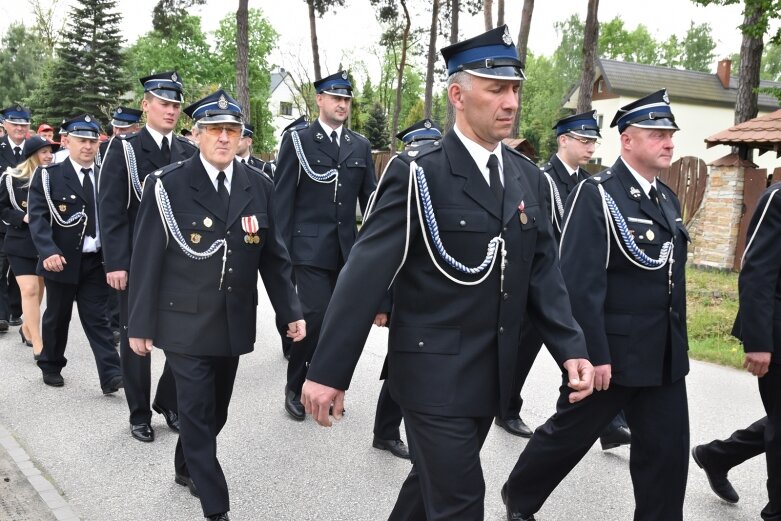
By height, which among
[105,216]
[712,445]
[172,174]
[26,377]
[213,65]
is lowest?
[26,377]

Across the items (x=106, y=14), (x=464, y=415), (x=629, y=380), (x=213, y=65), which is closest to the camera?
(x=464, y=415)

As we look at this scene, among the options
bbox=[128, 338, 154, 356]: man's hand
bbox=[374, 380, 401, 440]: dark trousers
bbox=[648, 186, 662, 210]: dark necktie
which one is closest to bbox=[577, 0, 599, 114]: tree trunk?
bbox=[374, 380, 401, 440]: dark trousers

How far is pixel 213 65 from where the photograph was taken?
60.4m

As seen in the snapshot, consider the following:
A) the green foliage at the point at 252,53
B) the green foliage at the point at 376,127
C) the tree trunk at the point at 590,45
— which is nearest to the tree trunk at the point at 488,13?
the tree trunk at the point at 590,45

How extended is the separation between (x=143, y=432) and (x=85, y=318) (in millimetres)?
1603

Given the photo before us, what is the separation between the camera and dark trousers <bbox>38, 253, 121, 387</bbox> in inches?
255

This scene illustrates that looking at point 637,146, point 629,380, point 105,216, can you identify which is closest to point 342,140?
point 105,216

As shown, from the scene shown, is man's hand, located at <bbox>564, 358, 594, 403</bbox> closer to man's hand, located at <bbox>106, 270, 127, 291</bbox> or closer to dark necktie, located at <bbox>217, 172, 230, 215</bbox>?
dark necktie, located at <bbox>217, 172, 230, 215</bbox>

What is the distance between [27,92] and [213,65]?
13579mm

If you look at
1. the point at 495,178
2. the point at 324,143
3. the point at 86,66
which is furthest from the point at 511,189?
the point at 86,66

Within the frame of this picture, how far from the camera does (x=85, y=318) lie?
6551 millimetres

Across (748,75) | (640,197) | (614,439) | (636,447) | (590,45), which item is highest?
(590,45)

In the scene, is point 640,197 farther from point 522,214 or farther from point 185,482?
point 185,482

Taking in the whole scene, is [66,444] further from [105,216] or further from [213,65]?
[213,65]
